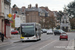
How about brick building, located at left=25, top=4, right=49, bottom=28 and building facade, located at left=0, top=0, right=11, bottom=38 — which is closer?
building facade, located at left=0, top=0, right=11, bottom=38

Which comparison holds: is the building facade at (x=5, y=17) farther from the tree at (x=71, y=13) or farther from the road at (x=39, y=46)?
the tree at (x=71, y=13)

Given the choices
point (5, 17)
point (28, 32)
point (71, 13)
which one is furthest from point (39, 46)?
point (71, 13)

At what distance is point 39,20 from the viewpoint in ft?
387

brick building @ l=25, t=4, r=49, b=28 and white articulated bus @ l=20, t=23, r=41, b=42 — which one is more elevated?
brick building @ l=25, t=4, r=49, b=28

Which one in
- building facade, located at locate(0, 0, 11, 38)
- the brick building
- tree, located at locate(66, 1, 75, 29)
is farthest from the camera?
tree, located at locate(66, 1, 75, 29)

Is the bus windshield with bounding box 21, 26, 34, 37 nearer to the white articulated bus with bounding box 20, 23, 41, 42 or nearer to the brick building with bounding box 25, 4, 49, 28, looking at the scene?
the white articulated bus with bounding box 20, 23, 41, 42

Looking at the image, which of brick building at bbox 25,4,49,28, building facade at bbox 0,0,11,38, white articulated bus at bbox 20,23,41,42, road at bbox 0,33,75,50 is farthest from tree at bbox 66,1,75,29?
road at bbox 0,33,75,50

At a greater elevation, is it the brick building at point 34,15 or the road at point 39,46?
the brick building at point 34,15

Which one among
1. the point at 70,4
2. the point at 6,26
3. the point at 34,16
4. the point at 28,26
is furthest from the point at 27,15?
the point at 28,26

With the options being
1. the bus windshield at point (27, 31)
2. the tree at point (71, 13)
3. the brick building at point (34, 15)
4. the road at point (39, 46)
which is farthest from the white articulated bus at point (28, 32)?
the tree at point (71, 13)

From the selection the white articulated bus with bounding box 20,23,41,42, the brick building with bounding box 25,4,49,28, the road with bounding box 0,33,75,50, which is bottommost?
the road with bounding box 0,33,75,50

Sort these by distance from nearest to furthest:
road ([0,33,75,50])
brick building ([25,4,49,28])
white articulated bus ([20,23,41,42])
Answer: road ([0,33,75,50]), white articulated bus ([20,23,41,42]), brick building ([25,4,49,28])

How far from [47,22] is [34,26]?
82801 millimetres

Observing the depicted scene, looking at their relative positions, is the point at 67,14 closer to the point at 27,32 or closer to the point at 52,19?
the point at 52,19
